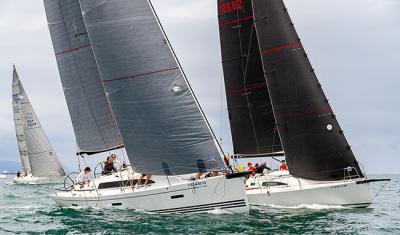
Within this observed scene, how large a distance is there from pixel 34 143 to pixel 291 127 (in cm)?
3639

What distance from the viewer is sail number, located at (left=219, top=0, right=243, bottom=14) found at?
2598 cm

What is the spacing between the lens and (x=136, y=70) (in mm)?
19969

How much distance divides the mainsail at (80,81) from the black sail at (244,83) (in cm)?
571

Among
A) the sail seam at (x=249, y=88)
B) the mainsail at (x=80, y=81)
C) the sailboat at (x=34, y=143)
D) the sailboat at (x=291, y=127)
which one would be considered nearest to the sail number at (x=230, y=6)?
the sailboat at (x=291, y=127)

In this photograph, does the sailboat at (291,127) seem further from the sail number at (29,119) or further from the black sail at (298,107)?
the sail number at (29,119)

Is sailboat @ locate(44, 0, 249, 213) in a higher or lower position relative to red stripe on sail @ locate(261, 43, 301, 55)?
lower

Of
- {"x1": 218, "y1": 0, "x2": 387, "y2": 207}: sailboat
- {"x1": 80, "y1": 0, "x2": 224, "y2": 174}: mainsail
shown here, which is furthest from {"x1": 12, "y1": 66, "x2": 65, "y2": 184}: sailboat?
{"x1": 80, "y1": 0, "x2": 224, "y2": 174}: mainsail

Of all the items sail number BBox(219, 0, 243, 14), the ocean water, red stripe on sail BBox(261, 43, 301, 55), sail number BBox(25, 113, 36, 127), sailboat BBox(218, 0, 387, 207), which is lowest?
the ocean water

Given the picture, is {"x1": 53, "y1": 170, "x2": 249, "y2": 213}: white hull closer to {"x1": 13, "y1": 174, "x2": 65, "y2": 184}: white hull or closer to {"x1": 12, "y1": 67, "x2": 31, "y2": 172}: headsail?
{"x1": 12, "y1": 67, "x2": 31, "y2": 172}: headsail

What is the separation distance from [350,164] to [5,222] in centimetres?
1307

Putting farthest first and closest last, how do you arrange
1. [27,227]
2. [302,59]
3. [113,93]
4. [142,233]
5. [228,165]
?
[302,59] < [113,93] < [228,165] < [27,227] < [142,233]

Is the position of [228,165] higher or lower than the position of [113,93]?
lower

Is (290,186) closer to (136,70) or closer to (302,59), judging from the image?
(302,59)

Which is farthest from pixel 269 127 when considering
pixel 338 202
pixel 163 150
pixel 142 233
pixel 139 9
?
pixel 142 233
